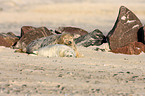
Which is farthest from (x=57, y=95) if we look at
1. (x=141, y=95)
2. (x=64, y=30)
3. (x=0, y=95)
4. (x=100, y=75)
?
(x=64, y=30)

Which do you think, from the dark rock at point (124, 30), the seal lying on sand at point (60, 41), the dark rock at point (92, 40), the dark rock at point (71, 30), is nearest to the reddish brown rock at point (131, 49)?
the dark rock at point (124, 30)

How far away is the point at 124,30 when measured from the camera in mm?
12078

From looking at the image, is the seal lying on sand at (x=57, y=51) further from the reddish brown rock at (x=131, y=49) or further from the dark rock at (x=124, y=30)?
the dark rock at (x=124, y=30)

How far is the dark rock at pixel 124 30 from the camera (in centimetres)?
1179

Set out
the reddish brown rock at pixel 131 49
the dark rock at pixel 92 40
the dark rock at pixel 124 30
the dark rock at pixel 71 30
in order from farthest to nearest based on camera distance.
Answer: the dark rock at pixel 71 30
the dark rock at pixel 92 40
the dark rock at pixel 124 30
the reddish brown rock at pixel 131 49

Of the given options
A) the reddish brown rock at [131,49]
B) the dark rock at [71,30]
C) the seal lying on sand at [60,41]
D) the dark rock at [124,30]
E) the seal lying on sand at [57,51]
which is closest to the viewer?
the seal lying on sand at [57,51]

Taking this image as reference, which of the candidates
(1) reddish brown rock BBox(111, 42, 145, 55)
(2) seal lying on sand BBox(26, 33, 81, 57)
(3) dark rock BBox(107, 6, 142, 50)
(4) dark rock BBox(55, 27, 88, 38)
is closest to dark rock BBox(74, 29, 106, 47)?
(3) dark rock BBox(107, 6, 142, 50)

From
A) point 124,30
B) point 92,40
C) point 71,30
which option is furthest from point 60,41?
point 71,30

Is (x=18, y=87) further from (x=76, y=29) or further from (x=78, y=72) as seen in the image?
(x=76, y=29)

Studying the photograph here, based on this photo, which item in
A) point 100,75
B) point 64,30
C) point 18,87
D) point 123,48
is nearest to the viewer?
point 18,87

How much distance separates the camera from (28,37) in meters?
13.7

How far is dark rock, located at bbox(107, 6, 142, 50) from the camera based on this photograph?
11.8 meters

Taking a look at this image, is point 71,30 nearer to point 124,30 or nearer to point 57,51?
point 124,30

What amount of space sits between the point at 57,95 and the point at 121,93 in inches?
32.7
